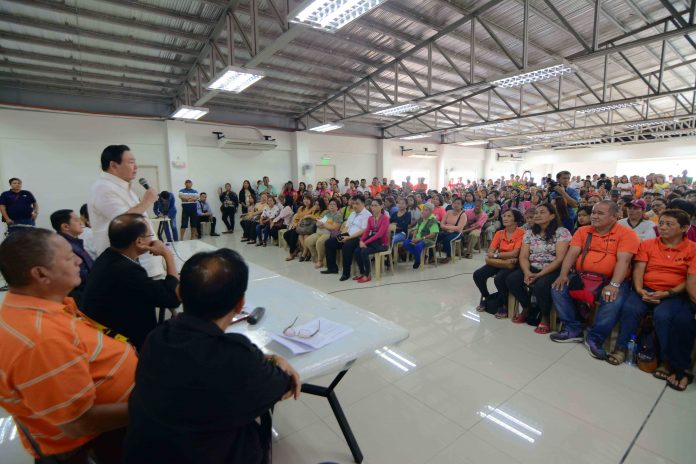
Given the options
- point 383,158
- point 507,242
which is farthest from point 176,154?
point 507,242

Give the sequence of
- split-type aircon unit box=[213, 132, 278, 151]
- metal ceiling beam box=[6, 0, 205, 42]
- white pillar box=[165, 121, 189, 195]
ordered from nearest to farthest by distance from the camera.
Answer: metal ceiling beam box=[6, 0, 205, 42] → white pillar box=[165, 121, 189, 195] → split-type aircon unit box=[213, 132, 278, 151]

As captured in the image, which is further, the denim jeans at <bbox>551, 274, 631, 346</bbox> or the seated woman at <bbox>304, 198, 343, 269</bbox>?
the seated woman at <bbox>304, 198, 343, 269</bbox>

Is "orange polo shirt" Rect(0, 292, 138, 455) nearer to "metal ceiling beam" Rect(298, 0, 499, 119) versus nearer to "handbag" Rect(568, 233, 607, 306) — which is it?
"handbag" Rect(568, 233, 607, 306)

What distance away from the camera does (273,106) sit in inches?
326

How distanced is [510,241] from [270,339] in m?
2.63

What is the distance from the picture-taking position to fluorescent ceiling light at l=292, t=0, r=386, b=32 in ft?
9.39

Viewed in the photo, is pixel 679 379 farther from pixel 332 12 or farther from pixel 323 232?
pixel 323 232

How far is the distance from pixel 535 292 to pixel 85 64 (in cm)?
722

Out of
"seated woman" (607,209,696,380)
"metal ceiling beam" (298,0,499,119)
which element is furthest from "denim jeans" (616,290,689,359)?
"metal ceiling beam" (298,0,499,119)

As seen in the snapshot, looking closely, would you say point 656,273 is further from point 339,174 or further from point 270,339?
→ point 339,174

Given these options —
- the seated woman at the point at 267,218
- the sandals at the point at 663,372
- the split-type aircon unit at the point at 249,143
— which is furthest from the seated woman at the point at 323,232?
the split-type aircon unit at the point at 249,143

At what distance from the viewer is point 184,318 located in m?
0.77

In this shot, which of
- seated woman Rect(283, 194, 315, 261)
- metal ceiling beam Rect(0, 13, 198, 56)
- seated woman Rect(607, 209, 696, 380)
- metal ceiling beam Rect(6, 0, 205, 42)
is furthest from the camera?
seated woman Rect(283, 194, 315, 261)

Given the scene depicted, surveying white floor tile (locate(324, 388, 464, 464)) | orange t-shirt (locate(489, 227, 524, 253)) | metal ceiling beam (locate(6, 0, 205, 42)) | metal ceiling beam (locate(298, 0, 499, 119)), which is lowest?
white floor tile (locate(324, 388, 464, 464))
